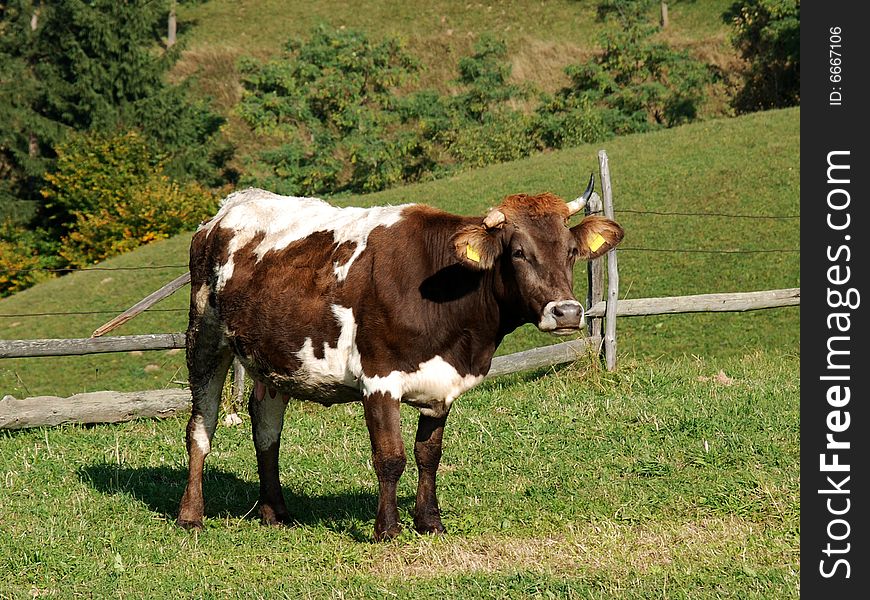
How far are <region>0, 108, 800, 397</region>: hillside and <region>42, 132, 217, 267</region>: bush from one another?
3953 millimetres

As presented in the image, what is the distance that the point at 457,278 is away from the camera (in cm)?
724

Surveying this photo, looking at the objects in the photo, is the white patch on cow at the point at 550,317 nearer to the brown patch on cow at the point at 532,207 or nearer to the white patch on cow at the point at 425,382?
the brown patch on cow at the point at 532,207

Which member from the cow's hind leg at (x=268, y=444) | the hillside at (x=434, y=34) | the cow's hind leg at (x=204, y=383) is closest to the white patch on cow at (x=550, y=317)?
the cow's hind leg at (x=268, y=444)

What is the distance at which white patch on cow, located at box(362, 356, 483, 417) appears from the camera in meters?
7.12

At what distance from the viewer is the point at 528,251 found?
686 cm

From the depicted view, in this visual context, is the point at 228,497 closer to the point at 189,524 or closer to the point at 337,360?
the point at 189,524

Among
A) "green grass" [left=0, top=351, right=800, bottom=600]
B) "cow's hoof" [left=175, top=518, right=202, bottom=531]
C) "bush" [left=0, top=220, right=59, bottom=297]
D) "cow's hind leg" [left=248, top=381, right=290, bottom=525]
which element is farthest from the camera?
"bush" [left=0, top=220, right=59, bottom=297]

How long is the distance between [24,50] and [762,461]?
41.4m

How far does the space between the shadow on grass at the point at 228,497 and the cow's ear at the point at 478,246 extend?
2117 mm

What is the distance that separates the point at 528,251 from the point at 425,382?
1.14 meters

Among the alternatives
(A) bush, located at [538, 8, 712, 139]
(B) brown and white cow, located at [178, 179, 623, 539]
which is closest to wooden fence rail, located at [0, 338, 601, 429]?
(B) brown and white cow, located at [178, 179, 623, 539]

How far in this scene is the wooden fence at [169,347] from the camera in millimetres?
11461

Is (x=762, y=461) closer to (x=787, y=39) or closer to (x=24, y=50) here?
(x=787, y=39)

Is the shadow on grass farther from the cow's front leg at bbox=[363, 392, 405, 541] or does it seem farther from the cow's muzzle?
the cow's muzzle
